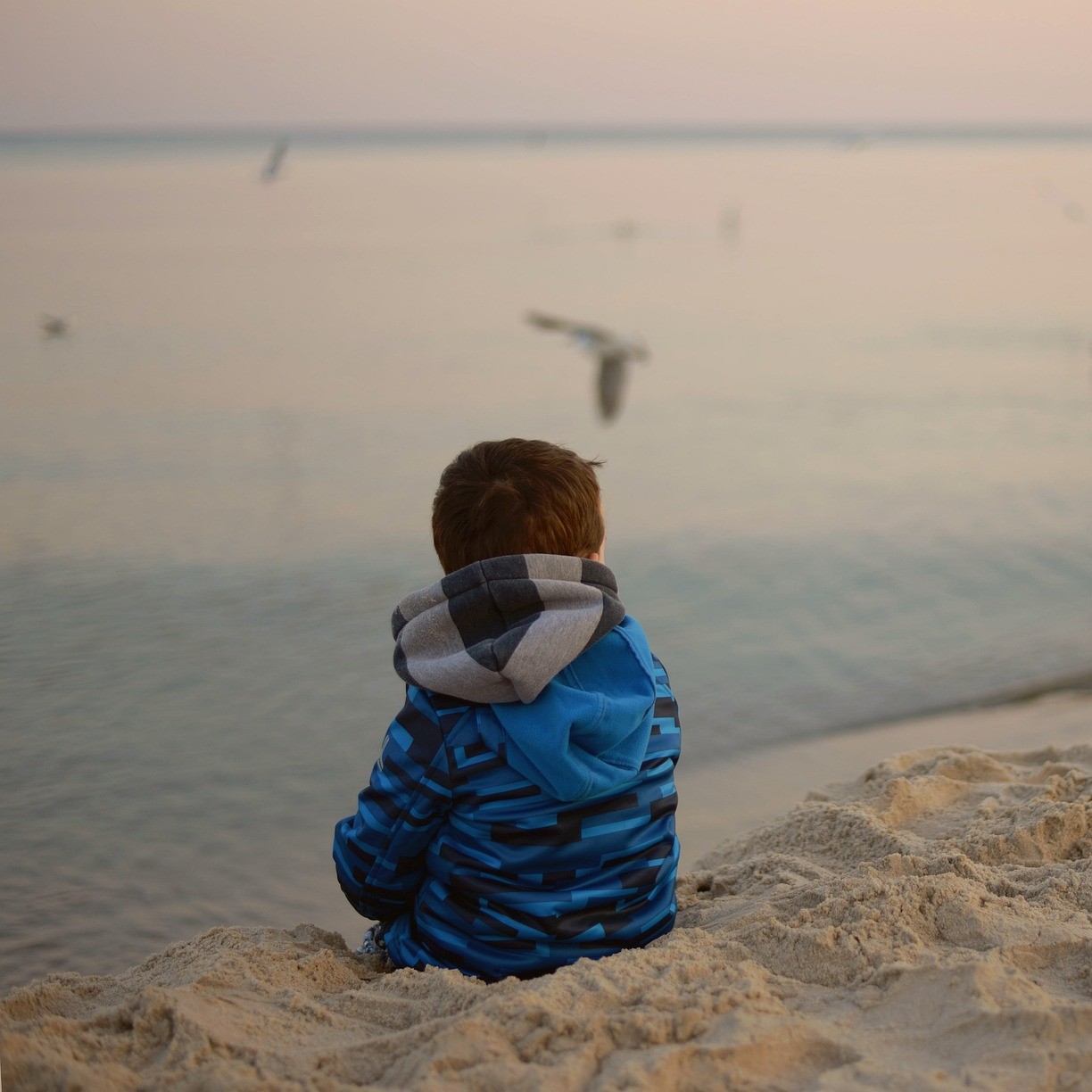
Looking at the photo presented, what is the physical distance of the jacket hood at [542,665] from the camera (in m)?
1.72

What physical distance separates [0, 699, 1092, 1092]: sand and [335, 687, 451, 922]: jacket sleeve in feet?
0.53

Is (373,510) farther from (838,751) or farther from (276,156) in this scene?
(276,156)

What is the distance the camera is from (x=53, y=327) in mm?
10273

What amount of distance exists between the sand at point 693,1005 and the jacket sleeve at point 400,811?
16cm

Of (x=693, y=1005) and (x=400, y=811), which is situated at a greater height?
(x=400, y=811)

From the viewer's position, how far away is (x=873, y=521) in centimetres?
689

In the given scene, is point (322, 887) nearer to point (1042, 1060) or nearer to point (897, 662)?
point (1042, 1060)

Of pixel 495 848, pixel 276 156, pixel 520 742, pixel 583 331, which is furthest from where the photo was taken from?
pixel 276 156

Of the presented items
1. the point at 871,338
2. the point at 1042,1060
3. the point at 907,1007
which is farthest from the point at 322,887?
the point at 871,338

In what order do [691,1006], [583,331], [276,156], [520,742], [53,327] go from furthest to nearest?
[276,156]
[53,327]
[583,331]
[520,742]
[691,1006]

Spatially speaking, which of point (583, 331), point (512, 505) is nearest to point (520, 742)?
point (512, 505)

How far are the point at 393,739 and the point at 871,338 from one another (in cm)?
1253

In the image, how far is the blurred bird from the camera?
1021 centimetres

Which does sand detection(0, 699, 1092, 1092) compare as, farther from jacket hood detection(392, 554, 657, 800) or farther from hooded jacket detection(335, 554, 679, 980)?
→ jacket hood detection(392, 554, 657, 800)
